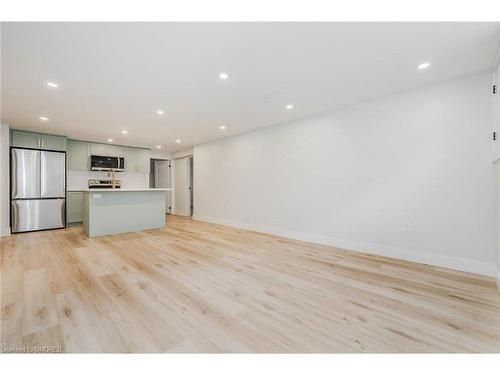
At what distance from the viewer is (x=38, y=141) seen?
5.12 metres

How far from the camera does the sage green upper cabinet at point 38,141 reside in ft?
15.9

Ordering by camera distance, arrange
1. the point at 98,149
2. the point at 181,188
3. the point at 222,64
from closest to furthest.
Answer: the point at 222,64, the point at 98,149, the point at 181,188

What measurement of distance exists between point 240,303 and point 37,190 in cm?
597

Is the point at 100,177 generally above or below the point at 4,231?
above

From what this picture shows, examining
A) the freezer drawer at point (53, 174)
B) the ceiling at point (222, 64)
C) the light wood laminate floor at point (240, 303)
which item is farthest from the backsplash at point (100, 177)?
the light wood laminate floor at point (240, 303)

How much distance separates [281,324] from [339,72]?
2.76 metres

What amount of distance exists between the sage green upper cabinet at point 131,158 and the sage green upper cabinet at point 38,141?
1.66 m

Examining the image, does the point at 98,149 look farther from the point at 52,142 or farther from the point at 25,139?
the point at 25,139

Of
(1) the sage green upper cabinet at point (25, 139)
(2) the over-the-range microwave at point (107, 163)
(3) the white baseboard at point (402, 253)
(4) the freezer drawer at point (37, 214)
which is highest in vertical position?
(1) the sage green upper cabinet at point (25, 139)

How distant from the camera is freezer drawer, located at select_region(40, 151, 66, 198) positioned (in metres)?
5.12

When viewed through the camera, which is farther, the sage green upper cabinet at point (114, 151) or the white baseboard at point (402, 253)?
the sage green upper cabinet at point (114, 151)

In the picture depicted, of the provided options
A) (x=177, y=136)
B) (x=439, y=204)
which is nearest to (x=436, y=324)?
(x=439, y=204)

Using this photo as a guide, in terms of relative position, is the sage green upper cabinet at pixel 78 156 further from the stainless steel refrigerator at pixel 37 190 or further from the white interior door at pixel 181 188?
the white interior door at pixel 181 188

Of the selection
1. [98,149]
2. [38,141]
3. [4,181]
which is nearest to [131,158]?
[98,149]
